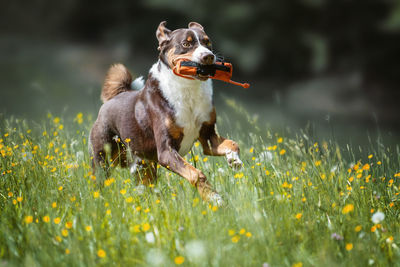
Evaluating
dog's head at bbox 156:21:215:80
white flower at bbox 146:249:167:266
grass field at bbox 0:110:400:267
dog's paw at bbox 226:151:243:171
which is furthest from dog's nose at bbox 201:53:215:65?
white flower at bbox 146:249:167:266

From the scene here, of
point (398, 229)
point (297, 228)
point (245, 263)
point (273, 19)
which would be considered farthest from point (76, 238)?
point (273, 19)

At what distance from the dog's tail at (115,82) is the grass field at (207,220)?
2.65 ft

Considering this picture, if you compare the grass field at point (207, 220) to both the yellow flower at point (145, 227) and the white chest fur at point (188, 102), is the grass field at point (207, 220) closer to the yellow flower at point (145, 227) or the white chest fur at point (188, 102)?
the yellow flower at point (145, 227)

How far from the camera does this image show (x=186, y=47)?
3107mm

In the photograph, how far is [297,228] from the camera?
2.46 meters

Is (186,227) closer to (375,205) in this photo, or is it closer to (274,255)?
(274,255)

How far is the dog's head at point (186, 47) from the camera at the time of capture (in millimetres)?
2953

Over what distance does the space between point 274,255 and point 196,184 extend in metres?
0.77

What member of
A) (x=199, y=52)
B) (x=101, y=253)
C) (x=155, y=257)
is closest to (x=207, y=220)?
(x=155, y=257)

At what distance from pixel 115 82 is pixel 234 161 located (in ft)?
4.88

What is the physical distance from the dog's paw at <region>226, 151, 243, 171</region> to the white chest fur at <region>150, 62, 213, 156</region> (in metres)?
0.32

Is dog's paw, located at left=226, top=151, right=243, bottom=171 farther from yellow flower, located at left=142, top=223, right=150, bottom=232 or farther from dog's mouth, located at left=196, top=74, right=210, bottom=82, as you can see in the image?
yellow flower, located at left=142, top=223, right=150, bottom=232

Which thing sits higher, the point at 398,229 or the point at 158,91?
the point at 158,91

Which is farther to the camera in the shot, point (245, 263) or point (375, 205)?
point (375, 205)
